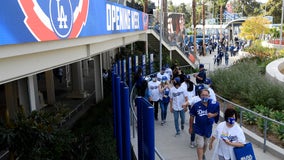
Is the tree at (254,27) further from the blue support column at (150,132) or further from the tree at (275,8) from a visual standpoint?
the tree at (275,8)

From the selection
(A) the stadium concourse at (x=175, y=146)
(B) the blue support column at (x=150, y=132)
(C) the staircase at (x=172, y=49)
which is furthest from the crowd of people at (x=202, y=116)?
(C) the staircase at (x=172, y=49)

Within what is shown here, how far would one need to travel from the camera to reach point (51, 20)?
5.64 metres

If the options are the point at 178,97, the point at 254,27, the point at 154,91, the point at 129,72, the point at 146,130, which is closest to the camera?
the point at 146,130

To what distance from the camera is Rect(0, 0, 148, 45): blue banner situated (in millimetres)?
4338

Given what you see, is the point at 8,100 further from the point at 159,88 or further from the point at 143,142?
the point at 143,142

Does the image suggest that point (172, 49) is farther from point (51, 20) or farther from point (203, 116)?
point (51, 20)

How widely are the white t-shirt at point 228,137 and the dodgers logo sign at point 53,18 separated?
334cm

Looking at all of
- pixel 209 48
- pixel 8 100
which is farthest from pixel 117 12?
pixel 209 48

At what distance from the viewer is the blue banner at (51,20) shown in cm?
434

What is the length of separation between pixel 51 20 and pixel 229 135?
11.9 ft

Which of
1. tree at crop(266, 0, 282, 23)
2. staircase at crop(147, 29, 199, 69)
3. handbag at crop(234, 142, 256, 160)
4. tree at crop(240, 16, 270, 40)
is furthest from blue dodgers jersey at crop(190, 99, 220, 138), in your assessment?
tree at crop(266, 0, 282, 23)

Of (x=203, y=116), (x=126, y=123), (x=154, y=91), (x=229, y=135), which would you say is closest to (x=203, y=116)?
(x=203, y=116)

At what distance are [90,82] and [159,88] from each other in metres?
15.2

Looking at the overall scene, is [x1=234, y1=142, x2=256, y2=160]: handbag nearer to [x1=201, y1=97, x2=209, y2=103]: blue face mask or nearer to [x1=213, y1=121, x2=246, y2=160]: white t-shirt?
[x1=213, y1=121, x2=246, y2=160]: white t-shirt
